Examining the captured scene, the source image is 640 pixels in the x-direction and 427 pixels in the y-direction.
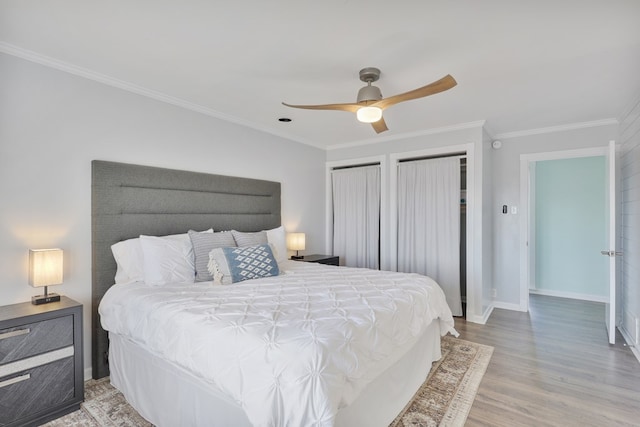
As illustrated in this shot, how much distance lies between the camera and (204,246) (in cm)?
284

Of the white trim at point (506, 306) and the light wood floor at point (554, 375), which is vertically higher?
the white trim at point (506, 306)

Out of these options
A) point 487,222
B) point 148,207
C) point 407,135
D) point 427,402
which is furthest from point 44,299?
point 487,222

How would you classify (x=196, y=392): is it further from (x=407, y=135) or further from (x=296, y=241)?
(x=407, y=135)

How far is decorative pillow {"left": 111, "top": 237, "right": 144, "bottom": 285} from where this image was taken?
260 cm

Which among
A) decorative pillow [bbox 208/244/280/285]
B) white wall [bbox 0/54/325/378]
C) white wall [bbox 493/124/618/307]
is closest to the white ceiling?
white wall [bbox 0/54/325/378]

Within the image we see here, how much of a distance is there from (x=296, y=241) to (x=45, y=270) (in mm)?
2696

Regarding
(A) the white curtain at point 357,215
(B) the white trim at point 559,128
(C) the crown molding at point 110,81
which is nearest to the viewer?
(C) the crown molding at point 110,81

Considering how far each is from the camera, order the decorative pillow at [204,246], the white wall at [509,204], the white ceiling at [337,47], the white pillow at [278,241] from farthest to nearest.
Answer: the white wall at [509,204] < the white pillow at [278,241] < the decorative pillow at [204,246] < the white ceiling at [337,47]

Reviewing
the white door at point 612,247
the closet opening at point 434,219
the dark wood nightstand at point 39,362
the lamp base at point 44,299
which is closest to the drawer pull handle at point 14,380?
the dark wood nightstand at point 39,362

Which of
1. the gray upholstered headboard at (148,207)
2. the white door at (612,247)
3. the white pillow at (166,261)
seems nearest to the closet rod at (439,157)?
the white door at (612,247)

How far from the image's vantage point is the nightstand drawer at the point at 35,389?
1898 millimetres

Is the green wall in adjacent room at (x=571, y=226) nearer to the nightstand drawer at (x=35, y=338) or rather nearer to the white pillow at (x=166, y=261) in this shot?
the white pillow at (x=166, y=261)

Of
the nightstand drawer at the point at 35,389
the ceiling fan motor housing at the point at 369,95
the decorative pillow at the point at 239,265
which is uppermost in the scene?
the ceiling fan motor housing at the point at 369,95

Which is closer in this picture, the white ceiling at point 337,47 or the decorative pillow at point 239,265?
the white ceiling at point 337,47
